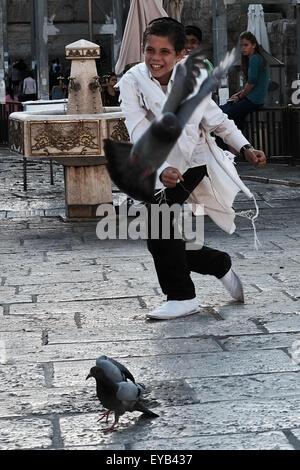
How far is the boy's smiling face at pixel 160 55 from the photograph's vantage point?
235 inches

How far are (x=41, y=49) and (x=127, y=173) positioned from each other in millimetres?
23578

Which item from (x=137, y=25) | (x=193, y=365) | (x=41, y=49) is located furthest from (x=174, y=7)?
(x=193, y=365)

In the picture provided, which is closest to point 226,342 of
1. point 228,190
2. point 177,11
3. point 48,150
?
point 228,190

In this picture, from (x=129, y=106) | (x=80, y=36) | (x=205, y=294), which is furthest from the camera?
(x=80, y=36)

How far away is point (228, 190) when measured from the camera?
648 centimetres

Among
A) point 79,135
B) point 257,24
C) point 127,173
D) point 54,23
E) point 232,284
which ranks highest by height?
point 54,23

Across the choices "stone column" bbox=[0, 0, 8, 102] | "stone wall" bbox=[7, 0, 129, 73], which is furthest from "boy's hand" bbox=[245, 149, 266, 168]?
"stone wall" bbox=[7, 0, 129, 73]

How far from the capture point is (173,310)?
642 centimetres

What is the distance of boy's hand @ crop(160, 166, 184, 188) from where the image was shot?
5.80m

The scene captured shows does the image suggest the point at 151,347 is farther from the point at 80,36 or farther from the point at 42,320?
the point at 80,36

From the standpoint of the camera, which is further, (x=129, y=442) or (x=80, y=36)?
(x=80, y=36)

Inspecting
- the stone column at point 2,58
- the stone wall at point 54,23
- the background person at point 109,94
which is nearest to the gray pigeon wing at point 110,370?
the background person at point 109,94

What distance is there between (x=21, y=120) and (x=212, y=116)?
4442mm

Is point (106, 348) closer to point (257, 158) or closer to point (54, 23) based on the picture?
point (257, 158)
